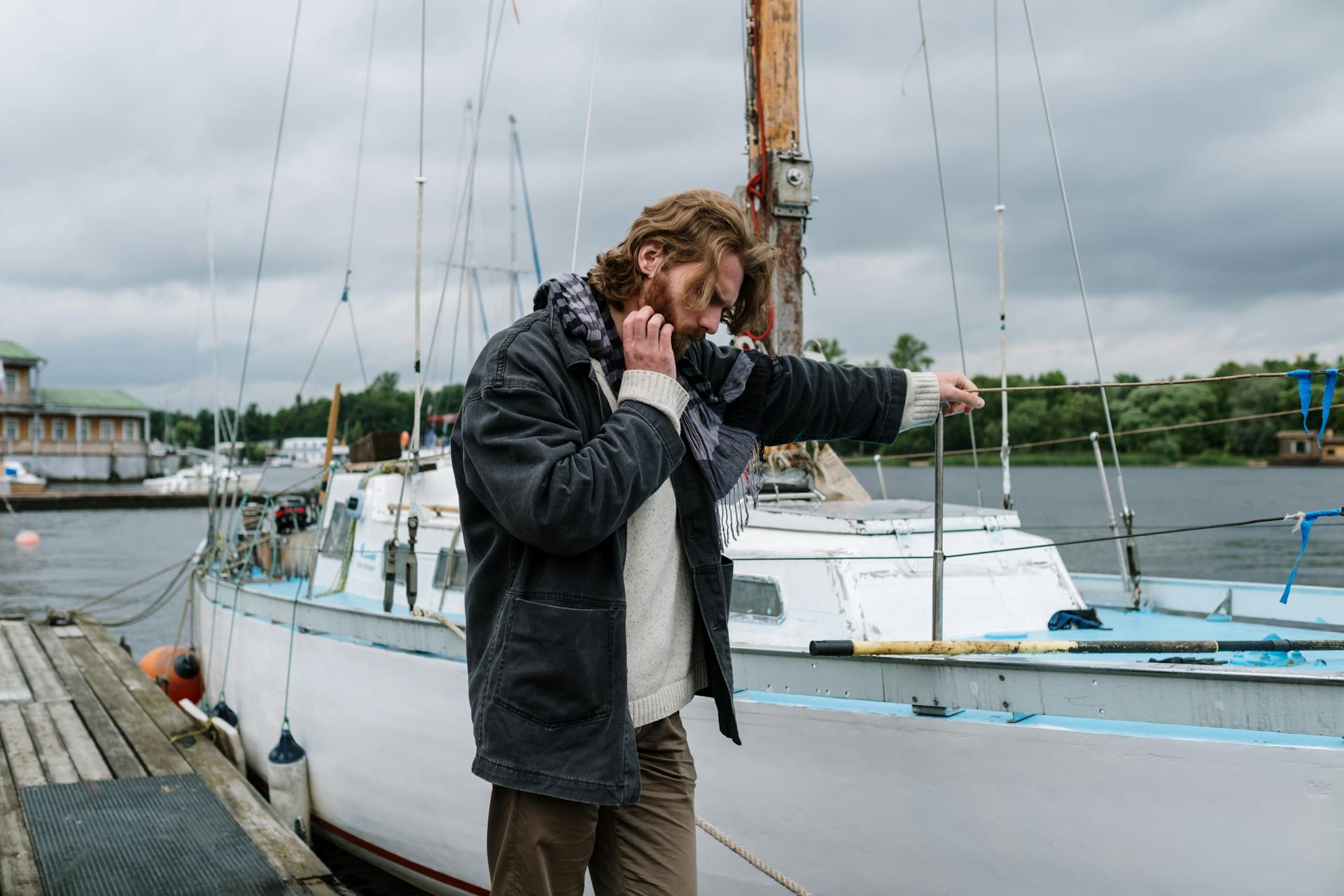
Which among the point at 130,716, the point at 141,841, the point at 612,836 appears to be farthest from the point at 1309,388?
the point at 130,716

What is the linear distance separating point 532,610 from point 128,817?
504 centimetres

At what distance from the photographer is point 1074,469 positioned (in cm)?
9944

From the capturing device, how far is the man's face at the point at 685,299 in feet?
7.06

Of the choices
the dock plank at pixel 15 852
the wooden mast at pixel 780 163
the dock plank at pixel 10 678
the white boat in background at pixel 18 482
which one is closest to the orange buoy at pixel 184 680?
the dock plank at pixel 10 678

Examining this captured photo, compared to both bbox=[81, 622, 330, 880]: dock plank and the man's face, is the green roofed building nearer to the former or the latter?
bbox=[81, 622, 330, 880]: dock plank

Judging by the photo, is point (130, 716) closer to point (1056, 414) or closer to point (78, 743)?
point (78, 743)

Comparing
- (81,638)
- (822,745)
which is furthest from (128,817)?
(81,638)

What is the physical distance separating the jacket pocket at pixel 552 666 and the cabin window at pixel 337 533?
5.77 meters

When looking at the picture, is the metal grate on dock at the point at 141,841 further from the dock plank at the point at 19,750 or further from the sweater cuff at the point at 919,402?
the sweater cuff at the point at 919,402

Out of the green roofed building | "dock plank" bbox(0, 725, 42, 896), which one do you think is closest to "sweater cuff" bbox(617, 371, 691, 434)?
"dock plank" bbox(0, 725, 42, 896)

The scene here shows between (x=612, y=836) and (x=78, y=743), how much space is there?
262 inches

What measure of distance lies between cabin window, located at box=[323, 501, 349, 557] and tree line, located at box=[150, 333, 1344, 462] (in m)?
1.28

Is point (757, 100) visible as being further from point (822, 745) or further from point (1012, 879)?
point (1012, 879)

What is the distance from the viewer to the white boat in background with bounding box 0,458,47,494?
54391 millimetres
